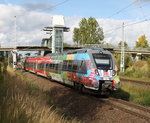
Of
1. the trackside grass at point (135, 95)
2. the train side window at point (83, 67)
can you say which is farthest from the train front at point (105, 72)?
the trackside grass at point (135, 95)

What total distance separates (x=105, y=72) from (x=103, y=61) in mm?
887

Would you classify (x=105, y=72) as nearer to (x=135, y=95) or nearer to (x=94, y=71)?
(x=94, y=71)

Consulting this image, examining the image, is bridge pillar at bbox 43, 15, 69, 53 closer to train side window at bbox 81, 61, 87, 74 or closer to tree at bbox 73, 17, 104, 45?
tree at bbox 73, 17, 104, 45

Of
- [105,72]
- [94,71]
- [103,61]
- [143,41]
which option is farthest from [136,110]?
[143,41]

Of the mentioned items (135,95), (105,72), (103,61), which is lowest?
(135,95)

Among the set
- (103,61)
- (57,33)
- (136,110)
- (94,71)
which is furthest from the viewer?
(57,33)

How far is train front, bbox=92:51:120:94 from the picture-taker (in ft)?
39.7

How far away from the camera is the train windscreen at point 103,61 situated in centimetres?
1257

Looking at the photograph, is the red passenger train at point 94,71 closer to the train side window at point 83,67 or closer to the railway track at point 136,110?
the train side window at point 83,67

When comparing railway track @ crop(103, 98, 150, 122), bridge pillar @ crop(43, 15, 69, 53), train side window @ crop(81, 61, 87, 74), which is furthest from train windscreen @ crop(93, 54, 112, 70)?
bridge pillar @ crop(43, 15, 69, 53)

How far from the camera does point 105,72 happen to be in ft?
40.2

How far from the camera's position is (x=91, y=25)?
7431cm

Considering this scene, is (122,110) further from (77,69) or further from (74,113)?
(77,69)

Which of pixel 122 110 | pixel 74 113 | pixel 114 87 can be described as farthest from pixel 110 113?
pixel 114 87
